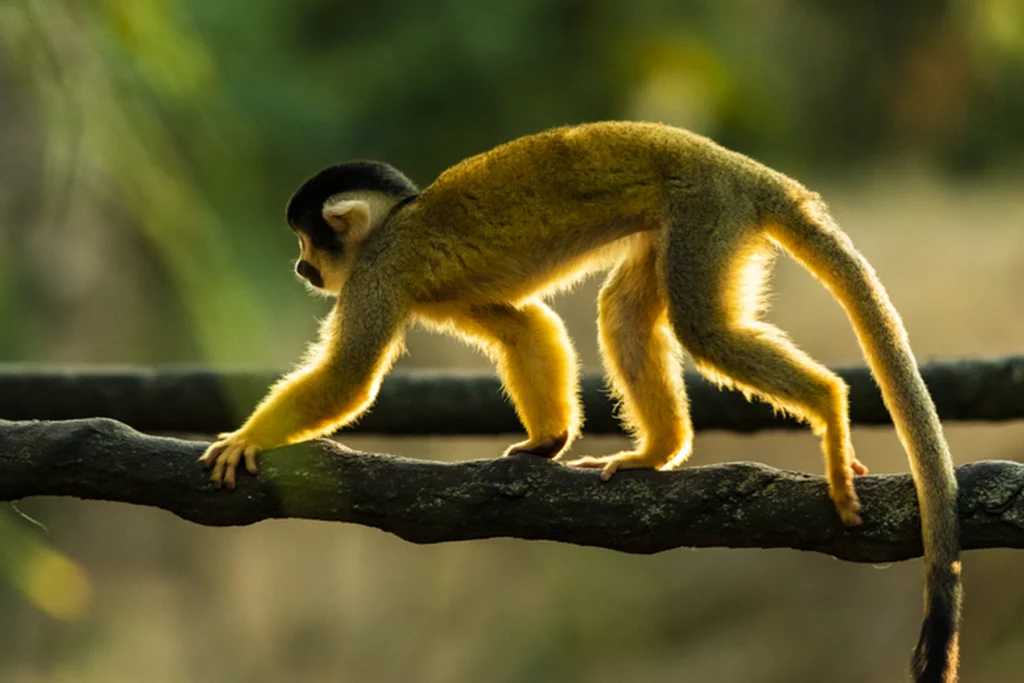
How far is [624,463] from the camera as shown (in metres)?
2.65

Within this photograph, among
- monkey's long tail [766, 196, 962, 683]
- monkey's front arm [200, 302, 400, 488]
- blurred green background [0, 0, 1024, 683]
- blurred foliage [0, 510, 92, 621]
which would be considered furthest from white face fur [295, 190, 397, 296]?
blurred foliage [0, 510, 92, 621]

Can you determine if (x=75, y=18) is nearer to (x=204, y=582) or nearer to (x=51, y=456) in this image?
(x=51, y=456)

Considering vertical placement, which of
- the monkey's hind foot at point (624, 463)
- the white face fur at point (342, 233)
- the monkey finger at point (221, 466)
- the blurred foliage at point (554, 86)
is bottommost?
the monkey finger at point (221, 466)

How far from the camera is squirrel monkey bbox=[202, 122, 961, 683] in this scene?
2.42 metres

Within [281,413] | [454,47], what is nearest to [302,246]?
[281,413]

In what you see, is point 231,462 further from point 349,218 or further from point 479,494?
point 349,218

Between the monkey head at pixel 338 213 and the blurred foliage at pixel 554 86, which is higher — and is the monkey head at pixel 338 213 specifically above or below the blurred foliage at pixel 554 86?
below

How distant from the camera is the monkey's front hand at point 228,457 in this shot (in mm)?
2469

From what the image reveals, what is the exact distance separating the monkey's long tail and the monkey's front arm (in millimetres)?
1052

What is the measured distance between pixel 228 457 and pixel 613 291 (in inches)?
44.0

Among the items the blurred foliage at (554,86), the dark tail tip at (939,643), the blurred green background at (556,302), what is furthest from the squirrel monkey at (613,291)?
the blurred foliage at (554,86)

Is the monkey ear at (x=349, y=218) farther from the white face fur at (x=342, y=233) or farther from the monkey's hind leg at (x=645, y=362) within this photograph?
the monkey's hind leg at (x=645, y=362)

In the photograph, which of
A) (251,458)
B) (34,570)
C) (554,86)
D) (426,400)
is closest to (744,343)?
(251,458)

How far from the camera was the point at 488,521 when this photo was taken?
2.44 meters
